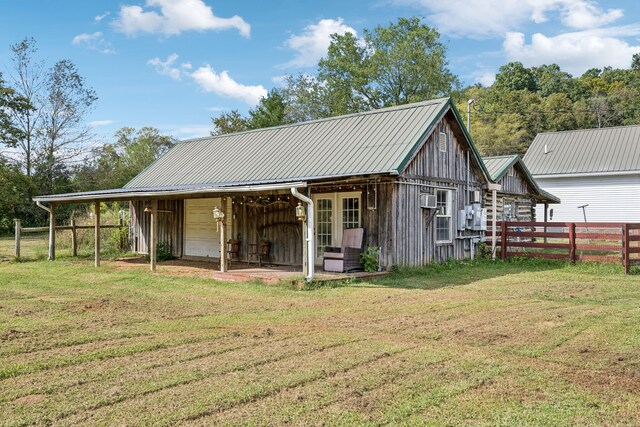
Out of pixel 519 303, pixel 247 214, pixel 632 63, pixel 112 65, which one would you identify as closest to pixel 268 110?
pixel 112 65

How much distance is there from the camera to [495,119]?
50.8 meters

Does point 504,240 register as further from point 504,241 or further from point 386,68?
point 386,68

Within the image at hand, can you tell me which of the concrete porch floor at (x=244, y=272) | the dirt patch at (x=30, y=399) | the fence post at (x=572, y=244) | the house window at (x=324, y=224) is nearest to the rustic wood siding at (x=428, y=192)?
the concrete porch floor at (x=244, y=272)

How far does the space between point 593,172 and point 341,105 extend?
73.7 ft

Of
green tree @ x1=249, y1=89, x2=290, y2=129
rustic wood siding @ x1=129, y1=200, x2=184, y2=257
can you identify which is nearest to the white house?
rustic wood siding @ x1=129, y1=200, x2=184, y2=257

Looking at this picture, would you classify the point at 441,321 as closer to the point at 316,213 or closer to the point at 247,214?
the point at 316,213

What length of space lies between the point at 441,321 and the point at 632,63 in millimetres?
75761

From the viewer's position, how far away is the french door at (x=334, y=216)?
13.4 meters

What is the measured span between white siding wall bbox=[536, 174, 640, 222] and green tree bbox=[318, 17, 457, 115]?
17018 millimetres

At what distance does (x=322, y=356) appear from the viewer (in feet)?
18.3

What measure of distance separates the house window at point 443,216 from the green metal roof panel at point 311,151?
2249 mm

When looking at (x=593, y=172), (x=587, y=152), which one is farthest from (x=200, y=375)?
(x=587, y=152)

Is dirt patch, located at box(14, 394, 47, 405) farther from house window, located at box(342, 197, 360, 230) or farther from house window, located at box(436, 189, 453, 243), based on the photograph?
house window, located at box(436, 189, 453, 243)

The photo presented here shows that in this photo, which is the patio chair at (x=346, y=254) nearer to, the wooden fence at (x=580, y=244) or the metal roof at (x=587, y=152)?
the wooden fence at (x=580, y=244)
